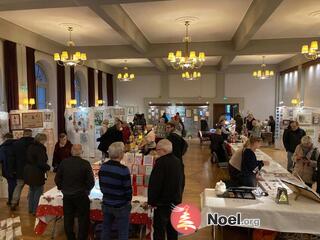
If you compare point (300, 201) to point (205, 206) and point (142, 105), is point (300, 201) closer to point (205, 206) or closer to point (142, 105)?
point (205, 206)

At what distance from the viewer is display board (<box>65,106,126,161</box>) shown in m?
9.27

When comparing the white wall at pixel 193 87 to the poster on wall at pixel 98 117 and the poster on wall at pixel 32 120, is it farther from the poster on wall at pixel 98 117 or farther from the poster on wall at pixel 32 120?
the poster on wall at pixel 32 120

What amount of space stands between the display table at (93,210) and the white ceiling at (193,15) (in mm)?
3861

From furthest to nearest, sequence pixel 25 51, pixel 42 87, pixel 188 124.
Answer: pixel 188 124 < pixel 42 87 < pixel 25 51

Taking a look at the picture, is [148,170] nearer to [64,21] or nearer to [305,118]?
[64,21]

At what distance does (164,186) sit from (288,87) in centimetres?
1247

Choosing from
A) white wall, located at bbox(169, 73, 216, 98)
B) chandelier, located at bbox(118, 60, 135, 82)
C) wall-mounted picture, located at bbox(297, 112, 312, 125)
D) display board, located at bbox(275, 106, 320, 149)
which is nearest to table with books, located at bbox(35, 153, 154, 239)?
display board, located at bbox(275, 106, 320, 149)

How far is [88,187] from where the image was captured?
3.28 meters

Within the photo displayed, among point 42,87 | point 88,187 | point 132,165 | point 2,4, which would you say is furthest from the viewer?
point 42,87

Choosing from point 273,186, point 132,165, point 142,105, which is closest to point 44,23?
point 132,165

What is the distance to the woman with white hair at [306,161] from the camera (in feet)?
15.6

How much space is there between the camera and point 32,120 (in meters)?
7.07

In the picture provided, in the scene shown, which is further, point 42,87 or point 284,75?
point 284,75

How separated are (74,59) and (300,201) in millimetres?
5869
